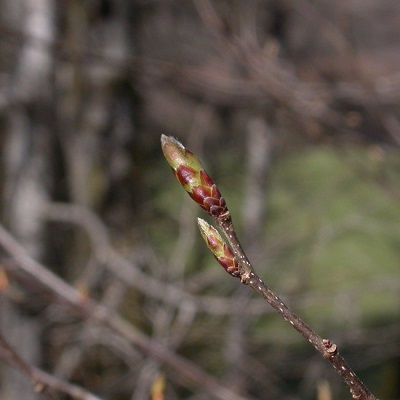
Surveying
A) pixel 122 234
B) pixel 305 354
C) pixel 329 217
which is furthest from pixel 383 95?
pixel 329 217

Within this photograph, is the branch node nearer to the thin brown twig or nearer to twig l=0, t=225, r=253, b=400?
the thin brown twig

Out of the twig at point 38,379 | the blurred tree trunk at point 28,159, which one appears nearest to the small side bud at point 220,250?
the twig at point 38,379

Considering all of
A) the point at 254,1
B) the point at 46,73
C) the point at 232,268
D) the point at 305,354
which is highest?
the point at 254,1

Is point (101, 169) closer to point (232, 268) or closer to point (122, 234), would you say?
point (122, 234)

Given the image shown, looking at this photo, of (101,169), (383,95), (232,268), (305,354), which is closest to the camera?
(232,268)

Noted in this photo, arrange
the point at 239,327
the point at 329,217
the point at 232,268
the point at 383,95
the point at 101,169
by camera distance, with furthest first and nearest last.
Answer: the point at 329,217, the point at 101,169, the point at 239,327, the point at 383,95, the point at 232,268

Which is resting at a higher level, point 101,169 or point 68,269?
point 101,169
